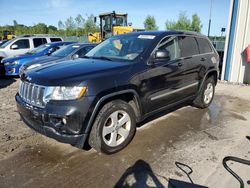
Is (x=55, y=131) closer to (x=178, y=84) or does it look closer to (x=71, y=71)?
(x=71, y=71)

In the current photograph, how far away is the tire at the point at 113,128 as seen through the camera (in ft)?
10.5

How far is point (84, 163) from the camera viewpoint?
3242 mm

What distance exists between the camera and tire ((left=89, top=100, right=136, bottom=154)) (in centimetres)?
320

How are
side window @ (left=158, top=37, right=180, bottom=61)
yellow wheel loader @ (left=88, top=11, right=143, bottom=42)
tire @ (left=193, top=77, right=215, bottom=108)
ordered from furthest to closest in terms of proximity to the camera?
yellow wheel loader @ (left=88, top=11, right=143, bottom=42) < tire @ (left=193, top=77, right=215, bottom=108) < side window @ (left=158, top=37, right=180, bottom=61)

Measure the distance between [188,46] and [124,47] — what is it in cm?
143

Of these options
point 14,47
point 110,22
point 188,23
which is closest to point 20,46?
point 14,47

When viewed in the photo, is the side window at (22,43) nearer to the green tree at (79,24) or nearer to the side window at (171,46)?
the side window at (171,46)

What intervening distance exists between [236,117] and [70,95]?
12.8ft

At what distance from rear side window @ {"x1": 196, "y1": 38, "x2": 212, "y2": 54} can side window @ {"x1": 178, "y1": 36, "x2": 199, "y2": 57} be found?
193mm

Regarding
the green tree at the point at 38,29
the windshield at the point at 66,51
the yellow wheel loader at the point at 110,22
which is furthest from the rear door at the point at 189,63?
the green tree at the point at 38,29

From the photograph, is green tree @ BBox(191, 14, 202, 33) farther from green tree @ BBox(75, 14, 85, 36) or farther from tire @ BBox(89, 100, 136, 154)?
tire @ BBox(89, 100, 136, 154)

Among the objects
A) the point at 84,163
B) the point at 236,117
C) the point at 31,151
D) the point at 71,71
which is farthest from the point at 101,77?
the point at 236,117

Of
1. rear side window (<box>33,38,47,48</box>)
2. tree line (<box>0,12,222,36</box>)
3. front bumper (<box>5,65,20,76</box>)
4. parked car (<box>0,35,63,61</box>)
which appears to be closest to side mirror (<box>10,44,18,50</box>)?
parked car (<box>0,35,63,61</box>)

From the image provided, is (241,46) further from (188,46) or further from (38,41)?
(38,41)
